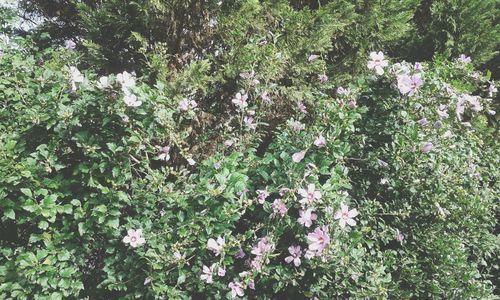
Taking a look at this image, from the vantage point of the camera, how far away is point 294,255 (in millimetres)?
1939

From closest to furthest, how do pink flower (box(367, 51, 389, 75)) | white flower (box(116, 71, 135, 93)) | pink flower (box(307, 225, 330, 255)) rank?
pink flower (box(307, 225, 330, 255))
white flower (box(116, 71, 135, 93))
pink flower (box(367, 51, 389, 75))

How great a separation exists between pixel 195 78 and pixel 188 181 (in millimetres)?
978

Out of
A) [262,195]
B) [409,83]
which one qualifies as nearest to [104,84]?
[262,195]

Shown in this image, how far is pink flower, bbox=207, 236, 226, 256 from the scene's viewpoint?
1853 millimetres

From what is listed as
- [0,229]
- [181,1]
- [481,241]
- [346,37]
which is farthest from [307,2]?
[0,229]

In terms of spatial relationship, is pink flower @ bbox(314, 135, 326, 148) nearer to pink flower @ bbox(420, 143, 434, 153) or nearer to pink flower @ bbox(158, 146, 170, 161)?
pink flower @ bbox(420, 143, 434, 153)

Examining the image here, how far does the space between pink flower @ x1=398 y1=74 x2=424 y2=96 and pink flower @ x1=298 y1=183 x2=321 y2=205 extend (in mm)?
817

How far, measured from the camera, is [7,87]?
233 centimetres

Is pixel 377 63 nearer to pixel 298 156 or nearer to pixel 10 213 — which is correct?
pixel 298 156

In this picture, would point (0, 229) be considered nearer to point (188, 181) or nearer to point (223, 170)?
point (188, 181)

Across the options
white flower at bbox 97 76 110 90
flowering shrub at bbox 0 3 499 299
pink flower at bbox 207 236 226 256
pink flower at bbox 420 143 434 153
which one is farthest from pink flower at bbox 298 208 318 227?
white flower at bbox 97 76 110 90

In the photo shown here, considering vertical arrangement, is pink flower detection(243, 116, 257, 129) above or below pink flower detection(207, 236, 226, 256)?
above

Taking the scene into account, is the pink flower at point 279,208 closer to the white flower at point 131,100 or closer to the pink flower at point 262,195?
the pink flower at point 262,195

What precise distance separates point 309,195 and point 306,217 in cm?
9
